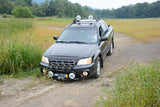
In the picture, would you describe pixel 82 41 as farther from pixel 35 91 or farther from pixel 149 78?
pixel 149 78

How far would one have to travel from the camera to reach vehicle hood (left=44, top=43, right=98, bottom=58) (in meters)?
5.16

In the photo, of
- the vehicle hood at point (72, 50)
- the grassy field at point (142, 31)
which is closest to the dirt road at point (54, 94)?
the vehicle hood at point (72, 50)

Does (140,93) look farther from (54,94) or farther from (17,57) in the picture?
(17,57)

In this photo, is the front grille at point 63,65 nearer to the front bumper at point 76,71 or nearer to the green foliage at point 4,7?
the front bumper at point 76,71

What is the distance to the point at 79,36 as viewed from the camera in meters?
6.38

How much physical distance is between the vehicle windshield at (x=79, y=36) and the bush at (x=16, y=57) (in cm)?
116

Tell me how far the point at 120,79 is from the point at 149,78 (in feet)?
1.97

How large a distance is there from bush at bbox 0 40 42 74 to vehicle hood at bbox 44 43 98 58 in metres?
1.20

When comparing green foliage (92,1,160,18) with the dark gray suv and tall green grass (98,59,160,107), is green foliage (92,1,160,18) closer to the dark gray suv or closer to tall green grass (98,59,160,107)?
the dark gray suv

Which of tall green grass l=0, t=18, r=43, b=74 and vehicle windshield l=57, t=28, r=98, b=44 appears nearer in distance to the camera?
tall green grass l=0, t=18, r=43, b=74

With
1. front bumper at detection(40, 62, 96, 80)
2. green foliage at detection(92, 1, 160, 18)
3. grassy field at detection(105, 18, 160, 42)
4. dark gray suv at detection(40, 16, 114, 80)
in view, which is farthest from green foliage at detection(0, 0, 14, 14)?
front bumper at detection(40, 62, 96, 80)

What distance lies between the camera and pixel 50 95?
4250 millimetres

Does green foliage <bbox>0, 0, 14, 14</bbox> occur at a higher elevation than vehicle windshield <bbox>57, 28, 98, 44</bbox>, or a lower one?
higher

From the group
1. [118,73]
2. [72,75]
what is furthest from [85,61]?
[118,73]
